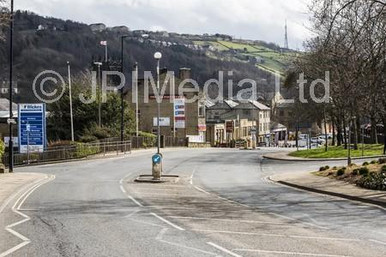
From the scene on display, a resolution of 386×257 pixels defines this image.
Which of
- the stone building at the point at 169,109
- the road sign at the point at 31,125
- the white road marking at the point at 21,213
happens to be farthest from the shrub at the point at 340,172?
the stone building at the point at 169,109

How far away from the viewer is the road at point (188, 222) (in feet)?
37.3

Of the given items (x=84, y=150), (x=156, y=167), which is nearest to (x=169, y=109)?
(x=84, y=150)

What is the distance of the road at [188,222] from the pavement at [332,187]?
0.71m

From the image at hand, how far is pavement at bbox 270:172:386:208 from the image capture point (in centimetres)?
2055

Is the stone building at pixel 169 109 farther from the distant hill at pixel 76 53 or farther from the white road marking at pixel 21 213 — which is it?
the white road marking at pixel 21 213

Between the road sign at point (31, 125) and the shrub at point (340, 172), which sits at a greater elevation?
the road sign at point (31, 125)

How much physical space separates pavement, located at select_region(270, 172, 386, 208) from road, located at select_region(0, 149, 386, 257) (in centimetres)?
71

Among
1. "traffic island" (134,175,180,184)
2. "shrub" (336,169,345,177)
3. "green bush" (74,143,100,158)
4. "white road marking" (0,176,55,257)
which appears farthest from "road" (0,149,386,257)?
"green bush" (74,143,100,158)

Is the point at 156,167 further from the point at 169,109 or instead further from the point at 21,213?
the point at 169,109

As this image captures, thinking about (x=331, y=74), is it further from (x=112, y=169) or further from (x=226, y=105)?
(x=226, y=105)

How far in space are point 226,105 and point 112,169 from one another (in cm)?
8938

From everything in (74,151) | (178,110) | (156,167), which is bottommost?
(156,167)

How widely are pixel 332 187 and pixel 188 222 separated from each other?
11194 mm

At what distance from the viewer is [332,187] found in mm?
24516
